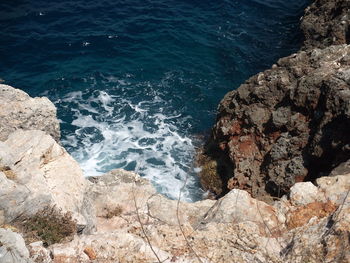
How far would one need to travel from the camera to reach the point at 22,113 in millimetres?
13148

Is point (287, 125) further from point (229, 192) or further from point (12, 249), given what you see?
point (12, 249)

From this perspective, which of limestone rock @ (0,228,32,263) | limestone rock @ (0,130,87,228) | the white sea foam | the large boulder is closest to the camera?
limestone rock @ (0,228,32,263)

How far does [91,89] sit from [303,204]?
712 inches

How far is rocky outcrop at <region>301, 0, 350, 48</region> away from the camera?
2161 cm

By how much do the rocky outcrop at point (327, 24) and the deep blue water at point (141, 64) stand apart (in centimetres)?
267

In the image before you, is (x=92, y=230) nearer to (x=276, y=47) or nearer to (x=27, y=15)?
(x=276, y=47)

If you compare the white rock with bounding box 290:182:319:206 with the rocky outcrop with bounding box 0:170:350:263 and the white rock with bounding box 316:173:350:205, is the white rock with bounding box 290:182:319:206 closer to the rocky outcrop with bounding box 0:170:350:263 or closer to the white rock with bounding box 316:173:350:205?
the rocky outcrop with bounding box 0:170:350:263

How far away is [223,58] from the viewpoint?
27328 millimetres

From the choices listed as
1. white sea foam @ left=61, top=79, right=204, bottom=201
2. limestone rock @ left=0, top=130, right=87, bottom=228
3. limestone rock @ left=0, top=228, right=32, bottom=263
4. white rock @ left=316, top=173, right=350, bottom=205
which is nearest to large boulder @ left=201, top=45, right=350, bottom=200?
white rock @ left=316, top=173, right=350, bottom=205

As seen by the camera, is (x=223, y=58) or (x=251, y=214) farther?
(x=223, y=58)

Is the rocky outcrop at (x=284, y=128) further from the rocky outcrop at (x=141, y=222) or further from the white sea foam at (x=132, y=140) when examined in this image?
the rocky outcrop at (x=141, y=222)

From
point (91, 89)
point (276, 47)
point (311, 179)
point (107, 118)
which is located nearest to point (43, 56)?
point (91, 89)

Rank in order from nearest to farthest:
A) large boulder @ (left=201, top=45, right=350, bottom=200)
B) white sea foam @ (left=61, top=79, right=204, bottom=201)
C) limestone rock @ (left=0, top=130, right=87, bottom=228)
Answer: limestone rock @ (left=0, top=130, right=87, bottom=228), large boulder @ (left=201, top=45, right=350, bottom=200), white sea foam @ (left=61, top=79, right=204, bottom=201)

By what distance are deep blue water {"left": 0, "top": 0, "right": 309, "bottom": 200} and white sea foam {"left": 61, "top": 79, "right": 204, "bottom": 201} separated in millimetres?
62
